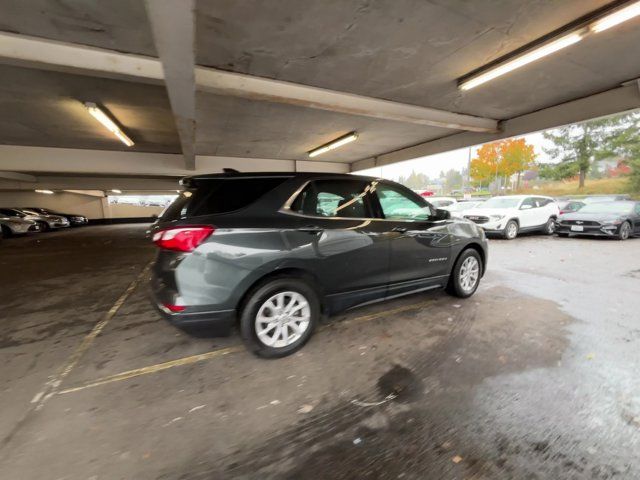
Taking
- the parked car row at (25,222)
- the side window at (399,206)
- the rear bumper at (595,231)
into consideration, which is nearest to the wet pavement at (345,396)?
the side window at (399,206)

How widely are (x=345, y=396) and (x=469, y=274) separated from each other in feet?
9.53

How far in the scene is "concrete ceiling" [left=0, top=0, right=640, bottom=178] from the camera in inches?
136

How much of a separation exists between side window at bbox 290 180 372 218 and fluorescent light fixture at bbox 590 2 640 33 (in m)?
3.66

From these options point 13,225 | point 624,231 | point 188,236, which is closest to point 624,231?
point 624,231

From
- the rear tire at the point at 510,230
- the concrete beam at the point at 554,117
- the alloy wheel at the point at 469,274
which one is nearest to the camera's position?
the alloy wheel at the point at 469,274

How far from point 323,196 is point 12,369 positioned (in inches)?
131

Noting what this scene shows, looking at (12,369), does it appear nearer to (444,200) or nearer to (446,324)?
(446,324)

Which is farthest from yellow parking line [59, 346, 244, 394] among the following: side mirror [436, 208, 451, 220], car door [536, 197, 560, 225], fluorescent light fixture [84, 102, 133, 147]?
car door [536, 197, 560, 225]

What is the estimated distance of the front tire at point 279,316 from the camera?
264 centimetres

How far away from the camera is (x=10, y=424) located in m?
2.00

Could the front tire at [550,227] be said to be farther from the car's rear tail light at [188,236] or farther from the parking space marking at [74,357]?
the parking space marking at [74,357]

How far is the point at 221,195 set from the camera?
2.72 meters

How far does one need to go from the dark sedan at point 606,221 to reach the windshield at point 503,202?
1.56 metres

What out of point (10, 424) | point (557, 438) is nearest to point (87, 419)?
point (10, 424)
